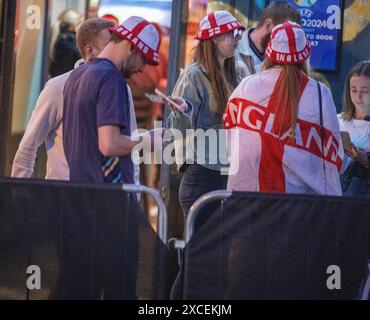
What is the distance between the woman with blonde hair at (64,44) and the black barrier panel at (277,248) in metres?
3.62

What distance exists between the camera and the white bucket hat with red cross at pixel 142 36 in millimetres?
5770

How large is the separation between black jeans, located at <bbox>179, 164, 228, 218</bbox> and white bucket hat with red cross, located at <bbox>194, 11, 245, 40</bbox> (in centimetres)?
81

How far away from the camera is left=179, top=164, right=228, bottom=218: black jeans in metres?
6.81

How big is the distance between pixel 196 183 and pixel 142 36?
1.34 metres

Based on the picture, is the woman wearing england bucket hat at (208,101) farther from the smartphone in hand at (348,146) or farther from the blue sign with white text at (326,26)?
the blue sign with white text at (326,26)

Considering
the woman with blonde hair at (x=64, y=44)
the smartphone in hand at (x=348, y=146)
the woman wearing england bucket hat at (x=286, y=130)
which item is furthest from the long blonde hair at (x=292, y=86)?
the woman with blonde hair at (x=64, y=44)

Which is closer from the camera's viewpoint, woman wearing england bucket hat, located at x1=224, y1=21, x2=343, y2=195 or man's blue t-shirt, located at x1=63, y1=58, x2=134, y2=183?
man's blue t-shirt, located at x1=63, y1=58, x2=134, y2=183

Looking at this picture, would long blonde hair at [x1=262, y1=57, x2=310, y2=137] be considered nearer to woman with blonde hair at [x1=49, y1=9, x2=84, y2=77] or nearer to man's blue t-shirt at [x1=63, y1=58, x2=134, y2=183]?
man's blue t-shirt at [x1=63, y1=58, x2=134, y2=183]

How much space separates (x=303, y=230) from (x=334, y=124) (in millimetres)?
699

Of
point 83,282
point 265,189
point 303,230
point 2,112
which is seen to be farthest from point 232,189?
point 2,112

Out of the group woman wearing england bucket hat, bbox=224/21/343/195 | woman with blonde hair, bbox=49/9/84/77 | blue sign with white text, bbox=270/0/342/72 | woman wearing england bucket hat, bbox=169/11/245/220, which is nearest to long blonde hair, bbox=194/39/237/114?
woman wearing england bucket hat, bbox=169/11/245/220

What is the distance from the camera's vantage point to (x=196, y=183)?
6.82 metres
